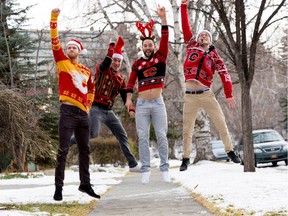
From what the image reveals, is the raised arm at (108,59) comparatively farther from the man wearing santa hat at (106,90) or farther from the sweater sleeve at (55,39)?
the sweater sleeve at (55,39)

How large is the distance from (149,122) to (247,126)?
6105 millimetres

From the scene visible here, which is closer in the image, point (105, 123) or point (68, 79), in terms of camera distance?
point (68, 79)

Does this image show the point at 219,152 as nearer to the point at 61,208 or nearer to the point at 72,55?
the point at 72,55

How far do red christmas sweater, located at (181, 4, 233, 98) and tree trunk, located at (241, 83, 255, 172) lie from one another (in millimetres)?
5625

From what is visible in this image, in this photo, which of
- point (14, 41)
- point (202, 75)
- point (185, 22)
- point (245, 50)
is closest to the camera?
point (202, 75)

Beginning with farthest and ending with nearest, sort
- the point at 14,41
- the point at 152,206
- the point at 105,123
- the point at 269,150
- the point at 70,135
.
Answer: the point at 14,41 → the point at 269,150 → the point at 105,123 → the point at 70,135 → the point at 152,206

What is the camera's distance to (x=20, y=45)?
25.6 metres

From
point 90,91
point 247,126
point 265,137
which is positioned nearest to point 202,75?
point 90,91

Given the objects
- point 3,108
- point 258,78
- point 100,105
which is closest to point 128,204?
point 100,105

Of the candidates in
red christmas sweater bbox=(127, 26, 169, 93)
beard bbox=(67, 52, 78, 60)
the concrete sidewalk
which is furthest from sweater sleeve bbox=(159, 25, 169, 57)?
the concrete sidewalk

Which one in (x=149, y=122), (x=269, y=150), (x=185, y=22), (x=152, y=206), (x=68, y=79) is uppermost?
(x=185, y=22)

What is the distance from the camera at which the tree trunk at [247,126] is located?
42.7ft

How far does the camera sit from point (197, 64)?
731 cm

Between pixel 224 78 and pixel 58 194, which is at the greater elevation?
pixel 224 78
